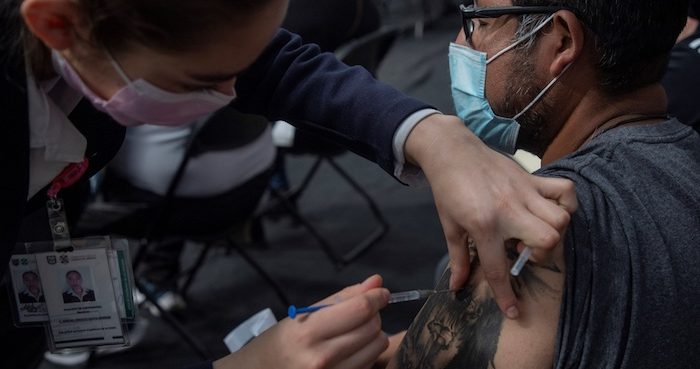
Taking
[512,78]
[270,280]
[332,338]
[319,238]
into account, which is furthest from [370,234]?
[332,338]

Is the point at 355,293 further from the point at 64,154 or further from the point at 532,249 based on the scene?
the point at 64,154

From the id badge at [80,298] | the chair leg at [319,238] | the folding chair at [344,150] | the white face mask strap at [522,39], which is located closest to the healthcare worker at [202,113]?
the id badge at [80,298]

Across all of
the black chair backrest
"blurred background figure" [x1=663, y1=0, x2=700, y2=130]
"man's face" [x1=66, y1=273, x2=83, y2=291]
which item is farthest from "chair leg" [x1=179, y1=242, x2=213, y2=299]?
"man's face" [x1=66, y1=273, x2=83, y2=291]

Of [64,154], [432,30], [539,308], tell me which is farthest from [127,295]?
[432,30]

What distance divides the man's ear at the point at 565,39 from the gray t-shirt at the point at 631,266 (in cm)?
20

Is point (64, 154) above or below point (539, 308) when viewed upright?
above

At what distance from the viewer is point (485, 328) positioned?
1.11 meters

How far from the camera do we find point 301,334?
1018 millimetres

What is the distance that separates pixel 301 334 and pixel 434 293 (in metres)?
0.27

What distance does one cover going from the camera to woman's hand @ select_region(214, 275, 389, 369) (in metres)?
1.01

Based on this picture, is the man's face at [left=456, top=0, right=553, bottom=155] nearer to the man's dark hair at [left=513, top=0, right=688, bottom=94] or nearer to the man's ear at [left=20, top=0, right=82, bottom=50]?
the man's dark hair at [left=513, top=0, right=688, bottom=94]

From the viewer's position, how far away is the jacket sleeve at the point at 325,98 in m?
1.15

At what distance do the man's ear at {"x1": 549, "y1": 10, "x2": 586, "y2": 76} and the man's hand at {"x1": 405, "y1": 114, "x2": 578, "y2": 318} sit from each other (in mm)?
308

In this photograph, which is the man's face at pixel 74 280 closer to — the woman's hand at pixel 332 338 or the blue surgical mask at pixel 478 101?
the woman's hand at pixel 332 338
